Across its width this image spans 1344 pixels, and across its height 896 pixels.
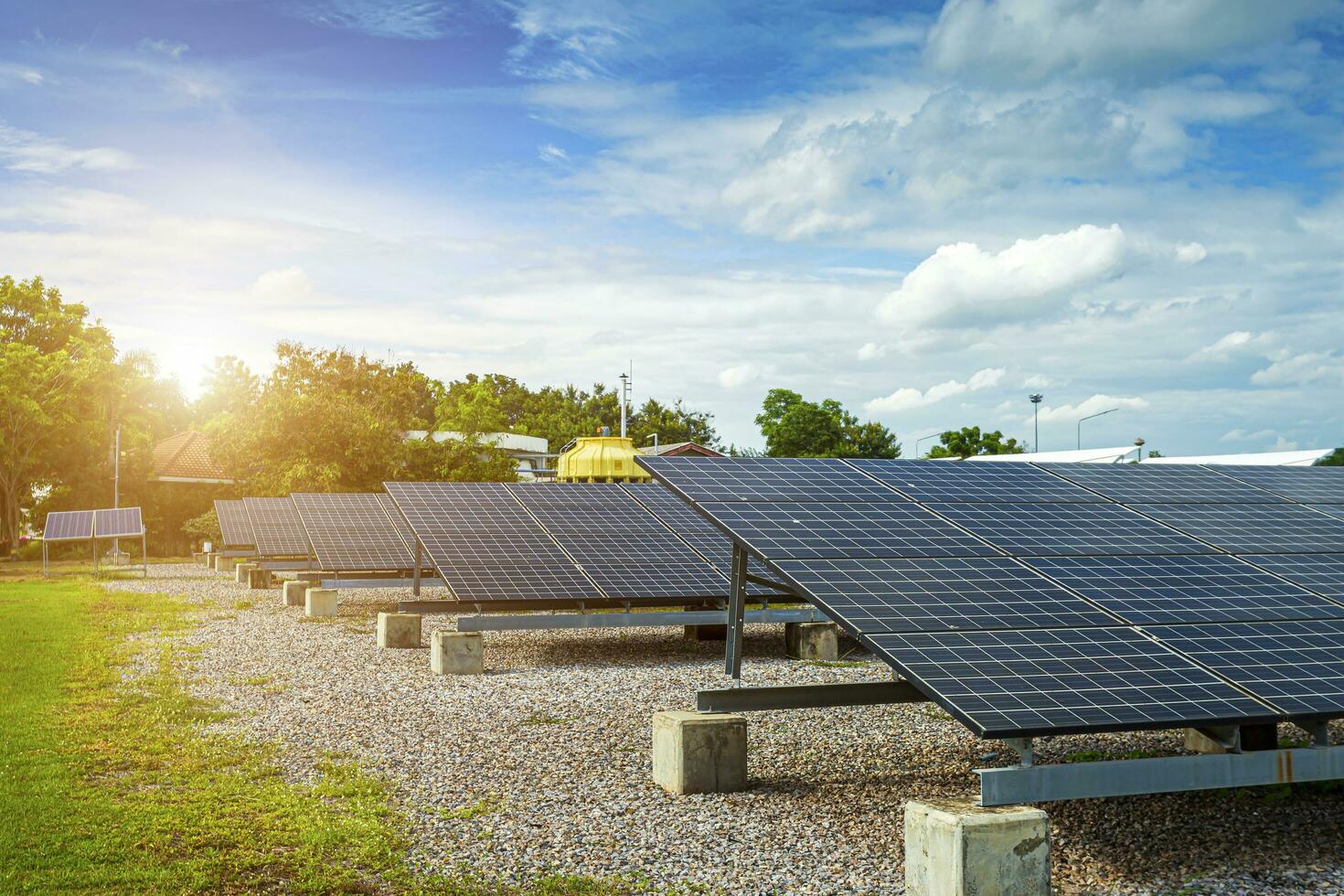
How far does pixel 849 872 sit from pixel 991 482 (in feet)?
21.4

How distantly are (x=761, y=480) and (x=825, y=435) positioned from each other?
6448 centimetres

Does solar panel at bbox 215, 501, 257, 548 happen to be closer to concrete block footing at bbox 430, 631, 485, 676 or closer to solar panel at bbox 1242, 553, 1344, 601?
concrete block footing at bbox 430, 631, 485, 676

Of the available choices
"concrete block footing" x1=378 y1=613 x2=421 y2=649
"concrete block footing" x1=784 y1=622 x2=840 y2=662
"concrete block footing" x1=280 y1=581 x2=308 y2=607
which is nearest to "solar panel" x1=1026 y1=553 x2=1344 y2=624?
"concrete block footing" x1=784 y1=622 x2=840 y2=662

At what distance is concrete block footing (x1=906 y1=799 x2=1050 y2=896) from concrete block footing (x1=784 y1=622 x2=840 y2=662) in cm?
1108

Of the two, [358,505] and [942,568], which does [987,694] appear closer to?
[942,568]

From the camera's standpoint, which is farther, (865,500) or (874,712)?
(874,712)

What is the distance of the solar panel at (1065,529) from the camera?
10086mm

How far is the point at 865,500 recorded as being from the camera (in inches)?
439

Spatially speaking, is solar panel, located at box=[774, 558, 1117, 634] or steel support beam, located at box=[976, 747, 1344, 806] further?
solar panel, located at box=[774, 558, 1117, 634]

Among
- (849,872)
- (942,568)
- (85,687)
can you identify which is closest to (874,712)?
(942,568)

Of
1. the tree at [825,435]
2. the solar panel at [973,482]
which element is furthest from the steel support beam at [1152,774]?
the tree at [825,435]

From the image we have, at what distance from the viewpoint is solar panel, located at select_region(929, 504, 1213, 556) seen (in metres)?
10.1

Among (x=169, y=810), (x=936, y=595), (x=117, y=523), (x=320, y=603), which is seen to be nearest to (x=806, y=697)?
(x=936, y=595)

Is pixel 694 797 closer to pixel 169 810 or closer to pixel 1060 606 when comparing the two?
pixel 1060 606
